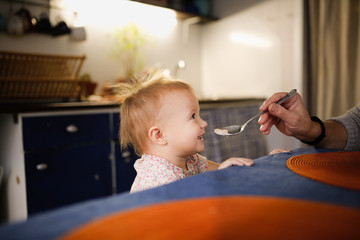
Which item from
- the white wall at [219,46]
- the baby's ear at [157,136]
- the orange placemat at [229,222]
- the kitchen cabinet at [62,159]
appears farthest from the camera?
the white wall at [219,46]

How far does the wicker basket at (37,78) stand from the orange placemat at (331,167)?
168 centimetres

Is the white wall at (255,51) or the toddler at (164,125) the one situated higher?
the white wall at (255,51)

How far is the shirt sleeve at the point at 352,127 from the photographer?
101 centimetres

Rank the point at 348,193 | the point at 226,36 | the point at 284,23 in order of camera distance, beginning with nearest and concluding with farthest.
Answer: the point at 348,193 → the point at 284,23 → the point at 226,36

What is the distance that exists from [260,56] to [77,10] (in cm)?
170

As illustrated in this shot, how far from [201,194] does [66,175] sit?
4.86 ft

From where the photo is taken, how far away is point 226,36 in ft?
10.2

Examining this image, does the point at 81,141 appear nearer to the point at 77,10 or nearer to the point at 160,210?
the point at 77,10

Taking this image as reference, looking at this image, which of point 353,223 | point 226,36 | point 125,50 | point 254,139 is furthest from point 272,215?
point 226,36

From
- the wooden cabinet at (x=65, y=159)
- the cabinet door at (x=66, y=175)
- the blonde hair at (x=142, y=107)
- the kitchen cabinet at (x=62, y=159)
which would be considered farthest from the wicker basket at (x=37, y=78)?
the blonde hair at (x=142, y=107)

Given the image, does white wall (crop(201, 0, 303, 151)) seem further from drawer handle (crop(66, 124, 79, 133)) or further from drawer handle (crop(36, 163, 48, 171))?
drawer handle (crop(36, 163, 48, 171))

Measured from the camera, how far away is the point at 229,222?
0.37 meters

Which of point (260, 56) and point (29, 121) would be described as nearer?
point (29, 121)

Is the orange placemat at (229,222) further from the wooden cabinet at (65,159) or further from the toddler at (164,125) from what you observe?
the wooden cabinet at (65,159)
